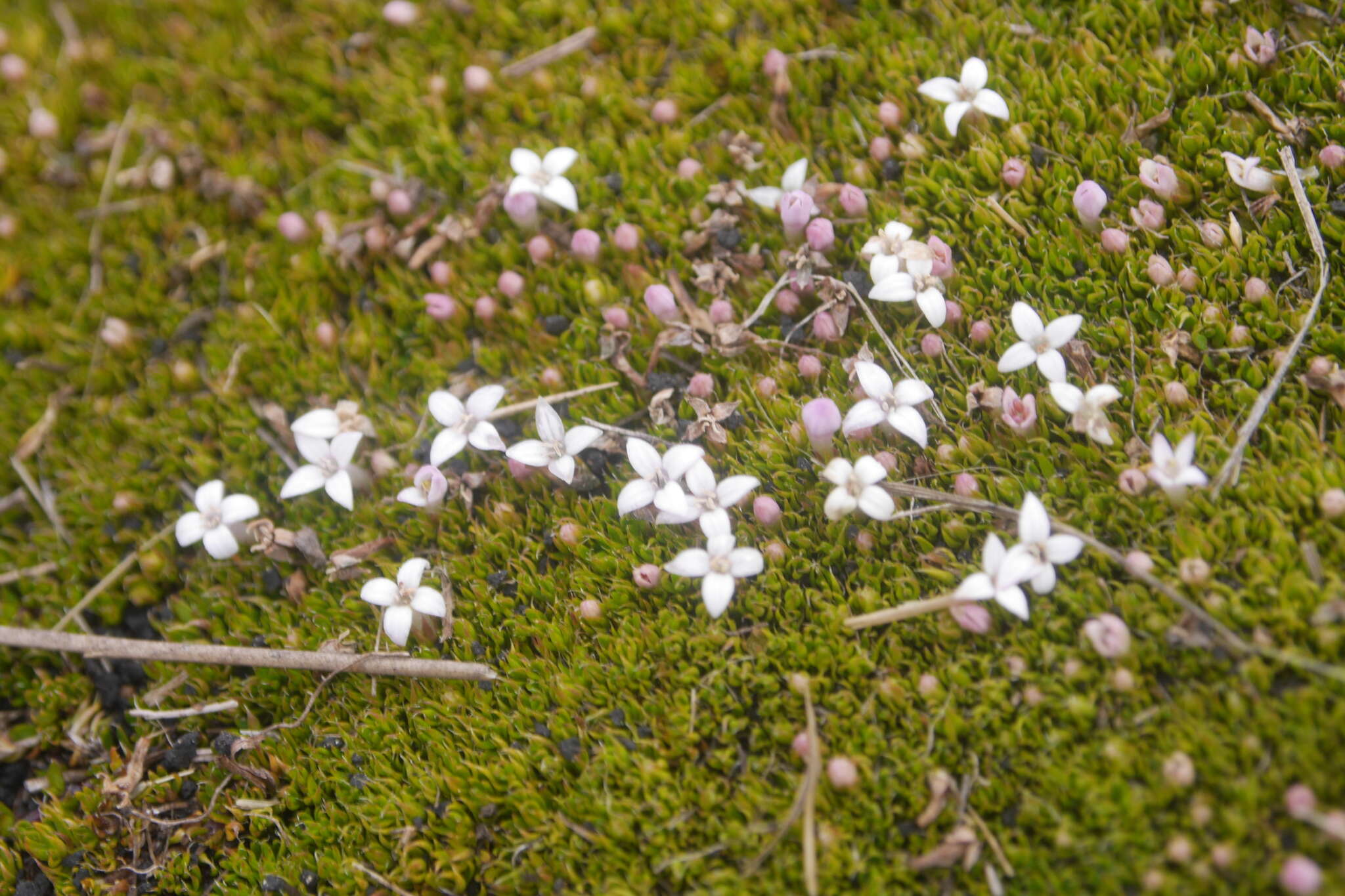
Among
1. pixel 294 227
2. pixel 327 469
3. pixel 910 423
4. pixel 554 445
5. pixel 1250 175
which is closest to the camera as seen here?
pixel 910 423

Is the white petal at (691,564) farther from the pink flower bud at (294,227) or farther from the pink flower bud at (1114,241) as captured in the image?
the pink flower bud at (294,227)

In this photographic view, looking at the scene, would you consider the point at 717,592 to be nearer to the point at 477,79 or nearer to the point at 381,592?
the point at 381,592

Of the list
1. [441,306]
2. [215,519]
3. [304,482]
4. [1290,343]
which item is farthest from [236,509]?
[1290,343]

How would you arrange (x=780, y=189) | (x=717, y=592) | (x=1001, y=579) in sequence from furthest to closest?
1. (x=780, y=189)
2. (x=717, y=592)
3. (x=1001, y=579)

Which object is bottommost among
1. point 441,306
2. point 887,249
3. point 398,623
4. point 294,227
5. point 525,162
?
point 398,623

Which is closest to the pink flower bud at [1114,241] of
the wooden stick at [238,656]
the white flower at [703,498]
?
the white flower at [703,498]

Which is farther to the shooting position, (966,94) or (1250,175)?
(966,94)

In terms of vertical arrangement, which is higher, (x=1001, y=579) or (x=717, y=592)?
(x=1001, y=579)
